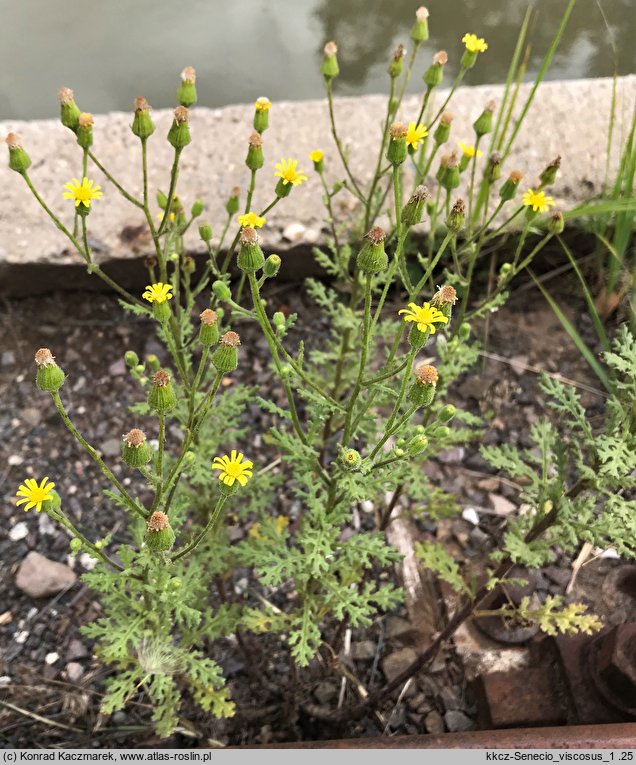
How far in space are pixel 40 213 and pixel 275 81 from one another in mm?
1916

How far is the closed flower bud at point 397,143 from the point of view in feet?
4.31

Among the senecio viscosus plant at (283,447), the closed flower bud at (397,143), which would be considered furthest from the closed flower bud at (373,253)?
the closed flower bud at (397,143)

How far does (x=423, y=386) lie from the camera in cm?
120

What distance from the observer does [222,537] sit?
1.85 m

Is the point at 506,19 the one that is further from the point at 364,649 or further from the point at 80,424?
the point at 364,649

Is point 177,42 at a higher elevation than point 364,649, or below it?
higher

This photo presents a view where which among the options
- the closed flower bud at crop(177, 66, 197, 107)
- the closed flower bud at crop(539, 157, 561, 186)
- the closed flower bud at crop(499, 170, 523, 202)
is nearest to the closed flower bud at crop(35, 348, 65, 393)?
the closed flower bud at crop(177, 66, 197, 107)

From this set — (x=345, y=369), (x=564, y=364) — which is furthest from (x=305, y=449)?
(x=564, y=364)

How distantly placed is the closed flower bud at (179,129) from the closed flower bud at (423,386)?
708 mm

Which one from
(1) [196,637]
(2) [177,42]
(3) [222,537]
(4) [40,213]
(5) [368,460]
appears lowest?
(1) [196,637]

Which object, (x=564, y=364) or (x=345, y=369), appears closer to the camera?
(x=345, y=369)

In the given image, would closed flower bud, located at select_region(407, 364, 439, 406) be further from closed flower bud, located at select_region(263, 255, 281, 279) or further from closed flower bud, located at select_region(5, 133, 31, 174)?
closed flower bud, located at select_region(5, 133, 31, 174)

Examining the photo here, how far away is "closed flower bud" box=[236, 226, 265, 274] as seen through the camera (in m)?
1.20

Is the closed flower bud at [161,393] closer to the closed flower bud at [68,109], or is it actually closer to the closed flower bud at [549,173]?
the closed flower bud at [68,109]
